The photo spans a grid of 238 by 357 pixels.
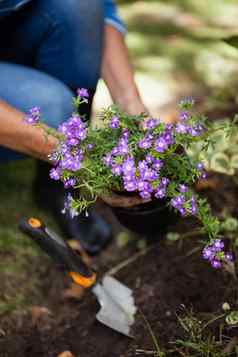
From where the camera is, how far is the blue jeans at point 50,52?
5.59 ft

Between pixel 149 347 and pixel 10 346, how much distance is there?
0.37 metres

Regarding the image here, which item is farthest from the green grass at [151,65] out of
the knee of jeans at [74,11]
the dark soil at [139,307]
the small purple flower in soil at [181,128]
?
the small purple flower in soil at [181,128]

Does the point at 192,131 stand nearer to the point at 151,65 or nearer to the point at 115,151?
the point at 115,151

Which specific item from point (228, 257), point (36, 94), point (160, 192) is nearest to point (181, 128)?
point (160, 192)

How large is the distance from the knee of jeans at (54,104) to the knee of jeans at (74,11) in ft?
0.79

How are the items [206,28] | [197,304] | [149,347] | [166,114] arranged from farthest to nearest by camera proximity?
[206,28] → [166,114] → [197,304] → [149,347]

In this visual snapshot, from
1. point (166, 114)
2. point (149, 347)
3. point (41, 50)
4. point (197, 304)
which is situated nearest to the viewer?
point (149, 347)

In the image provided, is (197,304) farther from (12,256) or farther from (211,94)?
(211,94)

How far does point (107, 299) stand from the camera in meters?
1.76

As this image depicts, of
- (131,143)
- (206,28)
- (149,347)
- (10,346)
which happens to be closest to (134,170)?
(131,143)

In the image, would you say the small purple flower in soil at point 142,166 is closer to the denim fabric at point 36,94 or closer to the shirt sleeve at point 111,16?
the denim fabric at point 36,94

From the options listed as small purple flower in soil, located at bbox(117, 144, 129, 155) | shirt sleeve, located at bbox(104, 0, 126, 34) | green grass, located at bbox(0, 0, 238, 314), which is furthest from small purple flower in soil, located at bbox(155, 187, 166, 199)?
shirt sleeve, located at bbox(104, 0, 126, 34)

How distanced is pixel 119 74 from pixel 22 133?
1.52 feet

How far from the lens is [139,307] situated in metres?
1.75
